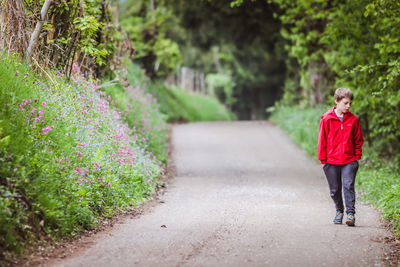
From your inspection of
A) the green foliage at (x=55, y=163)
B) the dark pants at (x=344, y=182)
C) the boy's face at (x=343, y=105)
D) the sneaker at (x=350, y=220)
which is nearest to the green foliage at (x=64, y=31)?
the green foliage at (x=55, y=163)

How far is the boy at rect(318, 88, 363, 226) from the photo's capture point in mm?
7543

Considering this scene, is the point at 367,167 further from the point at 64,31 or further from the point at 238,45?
the point at 238,45

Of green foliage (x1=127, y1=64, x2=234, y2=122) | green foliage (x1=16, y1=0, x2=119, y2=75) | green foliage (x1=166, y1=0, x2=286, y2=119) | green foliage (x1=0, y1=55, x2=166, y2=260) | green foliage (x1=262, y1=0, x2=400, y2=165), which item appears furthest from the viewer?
green foliage (x1=166, y1=0, x2=286, y2=119)

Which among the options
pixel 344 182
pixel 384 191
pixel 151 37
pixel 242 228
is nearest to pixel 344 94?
pixel 344 182

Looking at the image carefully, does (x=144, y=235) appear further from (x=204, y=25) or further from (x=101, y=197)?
(x=204, y=25)

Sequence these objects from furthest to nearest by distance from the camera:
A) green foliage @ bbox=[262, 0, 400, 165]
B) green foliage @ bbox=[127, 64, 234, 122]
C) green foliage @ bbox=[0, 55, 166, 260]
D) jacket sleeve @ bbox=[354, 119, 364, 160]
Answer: green foliage @ bbox=[127, 64, 234, 122] → green foliage @ bbox=[262, 0, 400, 165] → jacket sleeve @ bbox=[354, 119, 364, 160] → green foliage @ bbox=[0, 55, 166, 260]

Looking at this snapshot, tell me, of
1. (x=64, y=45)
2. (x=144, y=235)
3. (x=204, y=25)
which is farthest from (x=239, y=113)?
(x=144, y=235)

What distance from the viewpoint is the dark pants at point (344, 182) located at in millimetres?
7559

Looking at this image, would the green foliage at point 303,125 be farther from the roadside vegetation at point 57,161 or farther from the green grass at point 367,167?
the roadside vegetation at point 57,161

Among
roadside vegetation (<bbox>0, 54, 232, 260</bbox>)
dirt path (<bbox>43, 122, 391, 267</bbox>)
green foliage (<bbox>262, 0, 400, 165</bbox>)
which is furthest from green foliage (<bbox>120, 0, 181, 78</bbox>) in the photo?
roadside vegetation (<bbox>0, 54, 232, 260</bbox>)

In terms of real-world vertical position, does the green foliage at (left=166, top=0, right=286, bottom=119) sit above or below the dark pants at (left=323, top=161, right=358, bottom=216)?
above

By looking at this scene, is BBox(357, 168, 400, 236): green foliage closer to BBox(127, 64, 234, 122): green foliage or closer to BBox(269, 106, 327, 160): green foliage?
BBox(269, 106, 327, 160): green foliage

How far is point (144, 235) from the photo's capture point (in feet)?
22.5

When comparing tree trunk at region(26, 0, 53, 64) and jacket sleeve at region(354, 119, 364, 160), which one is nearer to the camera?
jacket sleeve at region(354, 119, 364, 160)
